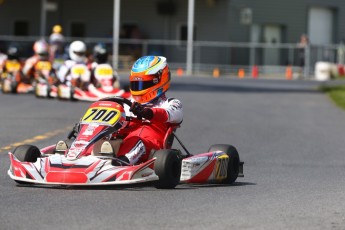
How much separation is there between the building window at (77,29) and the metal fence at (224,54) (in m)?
3.22

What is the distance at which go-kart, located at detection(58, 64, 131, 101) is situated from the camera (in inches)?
994

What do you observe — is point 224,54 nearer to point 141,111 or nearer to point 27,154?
point 141,111

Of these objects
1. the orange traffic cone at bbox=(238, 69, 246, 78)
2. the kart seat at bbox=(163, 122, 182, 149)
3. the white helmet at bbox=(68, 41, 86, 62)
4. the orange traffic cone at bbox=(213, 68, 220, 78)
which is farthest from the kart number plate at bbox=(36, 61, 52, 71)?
the kart seat at bbox=(163, 122, 182, 149)

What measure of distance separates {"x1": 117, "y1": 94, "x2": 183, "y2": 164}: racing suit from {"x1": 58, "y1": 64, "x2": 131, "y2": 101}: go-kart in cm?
1484

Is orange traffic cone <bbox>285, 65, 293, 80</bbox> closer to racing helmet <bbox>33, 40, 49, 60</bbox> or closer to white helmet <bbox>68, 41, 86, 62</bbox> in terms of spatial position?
racing helmet <bbox>33, 40, 49, 60</bbox>

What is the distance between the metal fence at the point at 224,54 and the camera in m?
43.8

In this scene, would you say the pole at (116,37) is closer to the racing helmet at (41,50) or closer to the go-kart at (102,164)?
the racing helmet at (41,50)

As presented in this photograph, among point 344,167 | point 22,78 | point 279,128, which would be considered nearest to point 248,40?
point 22,78

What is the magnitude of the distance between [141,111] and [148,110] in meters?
0.08

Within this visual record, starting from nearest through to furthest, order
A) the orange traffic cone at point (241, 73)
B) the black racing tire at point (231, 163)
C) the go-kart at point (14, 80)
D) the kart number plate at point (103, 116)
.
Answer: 1. the kart number plate at point (103, 116)
2. the black racing tire at point (231, 163)
3. the go-kart at point (14, 80)
4. the orange traffic cone at point (241, 73)

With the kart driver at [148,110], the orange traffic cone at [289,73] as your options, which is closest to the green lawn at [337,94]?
the orange traffic cone at [289,73]

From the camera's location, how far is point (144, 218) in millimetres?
7367

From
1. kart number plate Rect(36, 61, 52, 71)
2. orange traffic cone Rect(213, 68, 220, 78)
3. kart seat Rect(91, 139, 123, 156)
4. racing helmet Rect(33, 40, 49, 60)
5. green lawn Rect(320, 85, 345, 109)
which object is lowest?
orange traffic cone Rect(213, 68, 220, 78)

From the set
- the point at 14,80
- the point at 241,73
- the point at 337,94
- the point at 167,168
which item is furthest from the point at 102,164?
the point at 241,73
